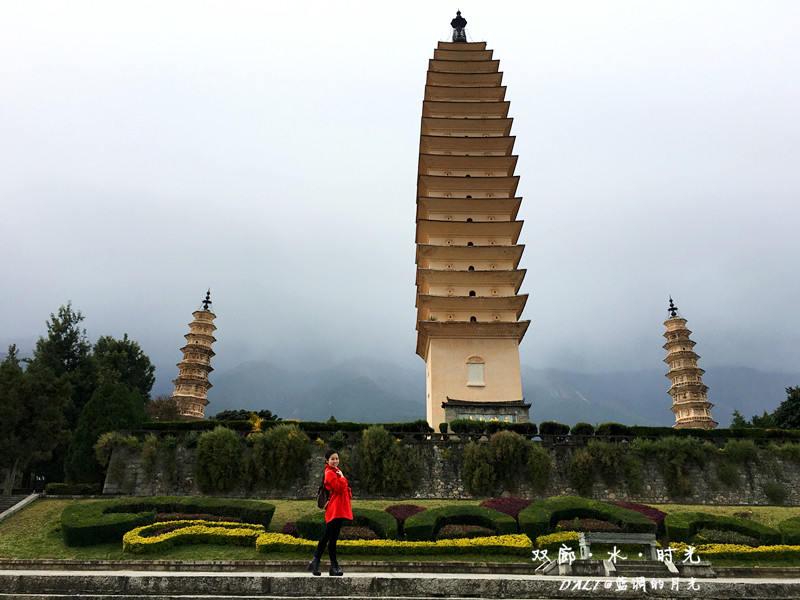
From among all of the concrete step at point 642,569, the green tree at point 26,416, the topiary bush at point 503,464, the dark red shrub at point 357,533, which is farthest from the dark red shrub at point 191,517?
the green tree at point 26,416

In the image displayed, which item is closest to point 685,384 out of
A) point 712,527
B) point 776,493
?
point 776,493

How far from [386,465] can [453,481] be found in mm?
2631

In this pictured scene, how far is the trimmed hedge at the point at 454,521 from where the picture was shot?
12992 millimetres

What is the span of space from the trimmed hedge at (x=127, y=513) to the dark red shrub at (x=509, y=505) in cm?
621

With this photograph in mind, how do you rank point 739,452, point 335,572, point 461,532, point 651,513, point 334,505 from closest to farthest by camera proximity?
1. point 334,505
2. point 335,572
3. point 461,532
4. point 651,513
5. point 739,452

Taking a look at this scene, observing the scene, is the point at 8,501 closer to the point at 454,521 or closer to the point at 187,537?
the point at 187,537

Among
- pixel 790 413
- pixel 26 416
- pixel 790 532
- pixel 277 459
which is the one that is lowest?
pixel 790 532

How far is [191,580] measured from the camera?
864 cm

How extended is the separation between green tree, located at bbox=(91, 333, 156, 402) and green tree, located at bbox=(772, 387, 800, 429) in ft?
144

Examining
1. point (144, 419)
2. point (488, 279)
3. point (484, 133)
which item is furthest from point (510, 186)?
point (144, 419)

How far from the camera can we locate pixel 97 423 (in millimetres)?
21422

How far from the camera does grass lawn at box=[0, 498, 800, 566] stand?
11.4m

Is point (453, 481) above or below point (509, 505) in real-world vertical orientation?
above

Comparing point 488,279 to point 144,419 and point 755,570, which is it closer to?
point 144,419
